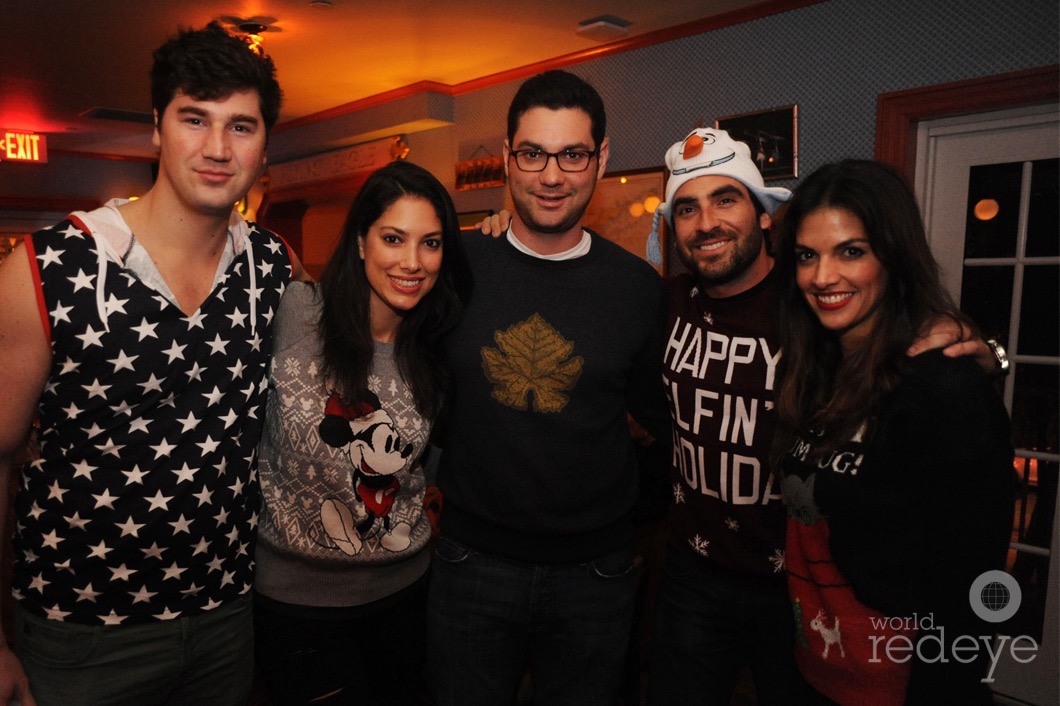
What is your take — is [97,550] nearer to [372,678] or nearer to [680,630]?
[372,678]

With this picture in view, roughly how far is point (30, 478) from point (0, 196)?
9435 millimetres

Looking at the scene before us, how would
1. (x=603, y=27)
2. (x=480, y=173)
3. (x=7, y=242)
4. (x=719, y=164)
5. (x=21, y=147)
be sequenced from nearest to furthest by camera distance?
(x=719, y=164)
(x=603, y=27)
(x=480, y=173)
(x=21, y=147)
(x=7, y=242)

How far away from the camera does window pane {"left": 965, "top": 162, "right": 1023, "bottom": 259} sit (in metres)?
3.20

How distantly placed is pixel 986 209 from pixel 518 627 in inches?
117

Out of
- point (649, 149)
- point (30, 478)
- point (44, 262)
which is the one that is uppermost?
point (649, 149)

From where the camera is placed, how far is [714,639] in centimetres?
175

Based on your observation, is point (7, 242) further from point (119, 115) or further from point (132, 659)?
point (132, 659)

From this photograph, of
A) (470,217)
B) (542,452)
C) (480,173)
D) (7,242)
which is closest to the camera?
(542,452)

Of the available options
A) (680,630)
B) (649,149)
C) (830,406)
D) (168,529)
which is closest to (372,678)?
(168,529)

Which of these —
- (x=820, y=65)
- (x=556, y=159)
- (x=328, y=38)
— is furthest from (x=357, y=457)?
(x=328, y=38)

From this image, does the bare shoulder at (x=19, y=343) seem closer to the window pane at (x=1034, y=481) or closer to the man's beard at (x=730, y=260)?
the man's beard at (x=730, y=260)

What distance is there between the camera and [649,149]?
453 cm

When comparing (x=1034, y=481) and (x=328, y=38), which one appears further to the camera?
(x=328, y=38)

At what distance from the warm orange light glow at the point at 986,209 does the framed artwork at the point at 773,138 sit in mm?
869
